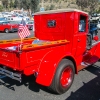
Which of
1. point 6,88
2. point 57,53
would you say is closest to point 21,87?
point 6,88

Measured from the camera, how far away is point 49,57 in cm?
420

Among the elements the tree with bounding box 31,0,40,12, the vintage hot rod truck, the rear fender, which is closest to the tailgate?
the vintage hot rod truck

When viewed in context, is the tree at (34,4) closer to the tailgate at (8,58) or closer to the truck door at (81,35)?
the truck door at (81,35)

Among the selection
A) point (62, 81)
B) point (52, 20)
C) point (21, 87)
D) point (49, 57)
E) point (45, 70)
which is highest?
point (52, 20)

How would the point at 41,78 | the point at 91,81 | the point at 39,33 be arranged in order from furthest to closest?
the point at 39,33
the point at 91,81
the point at 41,78

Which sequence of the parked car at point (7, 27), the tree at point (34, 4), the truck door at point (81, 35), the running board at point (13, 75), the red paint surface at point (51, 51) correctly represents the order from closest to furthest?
the red paint surface at point (51, 51), the running board at point (13, 75), the truck door at point (81, 35), the parked car at point (7, 27), the tree at point (34, 4)

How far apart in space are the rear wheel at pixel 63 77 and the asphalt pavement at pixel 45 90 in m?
0.17

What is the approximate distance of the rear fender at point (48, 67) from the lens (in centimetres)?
397

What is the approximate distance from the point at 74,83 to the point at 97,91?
737mm

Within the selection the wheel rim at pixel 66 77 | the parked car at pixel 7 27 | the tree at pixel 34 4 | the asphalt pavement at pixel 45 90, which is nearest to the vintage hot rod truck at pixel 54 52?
the wheel rim at pixel 66 77

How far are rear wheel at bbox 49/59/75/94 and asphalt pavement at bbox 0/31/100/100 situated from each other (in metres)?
0.17

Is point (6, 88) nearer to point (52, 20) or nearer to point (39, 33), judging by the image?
point (39, 33)

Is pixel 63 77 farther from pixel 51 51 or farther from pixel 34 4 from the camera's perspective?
pixel 34 4

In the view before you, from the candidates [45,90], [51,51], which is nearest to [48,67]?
[51,51]
